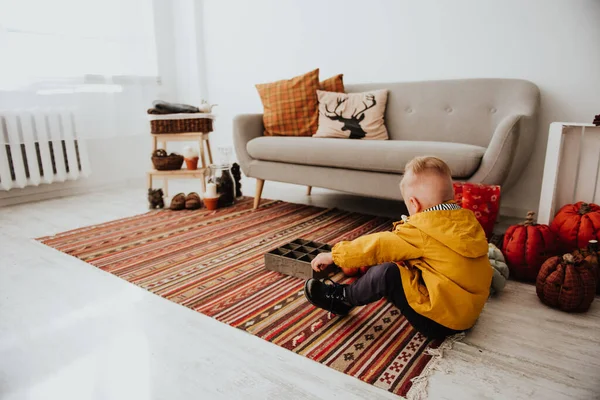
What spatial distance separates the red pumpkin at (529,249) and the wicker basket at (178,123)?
2037 mm

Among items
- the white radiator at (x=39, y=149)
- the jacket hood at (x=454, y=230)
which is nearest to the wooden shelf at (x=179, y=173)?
the white radiator at (x=39, y=149)

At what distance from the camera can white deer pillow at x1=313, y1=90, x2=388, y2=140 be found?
2529mm

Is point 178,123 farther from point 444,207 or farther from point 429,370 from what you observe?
point 429,370

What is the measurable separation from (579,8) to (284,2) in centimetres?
199

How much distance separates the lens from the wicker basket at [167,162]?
9.05 feet

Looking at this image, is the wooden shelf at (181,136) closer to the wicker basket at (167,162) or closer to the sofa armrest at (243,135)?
the wicker basket at (167,162)

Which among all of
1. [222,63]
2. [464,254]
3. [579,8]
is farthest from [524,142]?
[222,63]

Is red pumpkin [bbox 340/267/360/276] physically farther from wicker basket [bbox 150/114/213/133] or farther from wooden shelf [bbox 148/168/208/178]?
wicker basket [bbox 150/114/213/133]

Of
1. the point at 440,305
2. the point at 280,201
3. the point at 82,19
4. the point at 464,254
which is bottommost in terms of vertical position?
the point at 280,201

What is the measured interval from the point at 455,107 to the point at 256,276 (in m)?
1.56

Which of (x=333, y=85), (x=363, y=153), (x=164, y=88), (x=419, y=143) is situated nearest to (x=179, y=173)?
(x=333, y=85)

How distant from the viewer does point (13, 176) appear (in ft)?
9.48

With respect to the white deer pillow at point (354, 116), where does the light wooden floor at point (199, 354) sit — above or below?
below

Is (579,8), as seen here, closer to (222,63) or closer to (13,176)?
(222,63)
